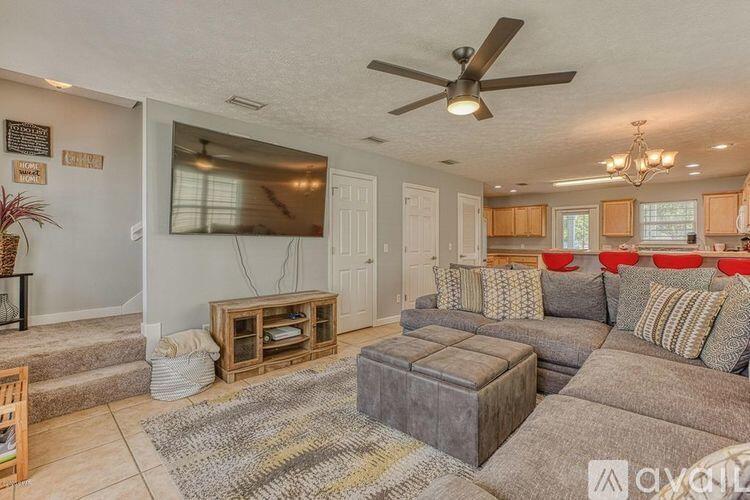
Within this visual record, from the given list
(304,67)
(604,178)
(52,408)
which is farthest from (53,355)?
(604,178)

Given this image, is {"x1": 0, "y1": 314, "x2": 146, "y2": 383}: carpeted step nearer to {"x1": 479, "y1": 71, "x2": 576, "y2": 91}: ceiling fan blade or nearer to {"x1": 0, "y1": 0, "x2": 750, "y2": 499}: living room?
{"x1": 0, "y1": 0, "x2": 750, "y2": 499}: living room

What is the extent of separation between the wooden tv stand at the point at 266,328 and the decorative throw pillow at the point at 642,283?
2.62 meters

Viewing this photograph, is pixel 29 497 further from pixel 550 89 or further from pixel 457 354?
pixel 550 89

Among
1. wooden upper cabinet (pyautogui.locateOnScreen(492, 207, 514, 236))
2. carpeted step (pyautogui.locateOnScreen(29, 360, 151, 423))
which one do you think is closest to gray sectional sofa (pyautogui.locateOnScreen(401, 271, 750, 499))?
carpeted step (pyautogui.locateOnScreen(29, 360, 151, 423))

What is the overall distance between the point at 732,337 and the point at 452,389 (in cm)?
155

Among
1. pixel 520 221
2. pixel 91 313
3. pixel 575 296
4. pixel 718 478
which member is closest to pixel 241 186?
pixel 91 313

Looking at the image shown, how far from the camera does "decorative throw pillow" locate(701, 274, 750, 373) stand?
74.0 inches

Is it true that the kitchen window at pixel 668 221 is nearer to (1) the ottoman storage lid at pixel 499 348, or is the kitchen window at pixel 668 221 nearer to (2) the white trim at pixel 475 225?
(2) the white trim at pixel 475 225

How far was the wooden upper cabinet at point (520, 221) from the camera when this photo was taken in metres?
8.74

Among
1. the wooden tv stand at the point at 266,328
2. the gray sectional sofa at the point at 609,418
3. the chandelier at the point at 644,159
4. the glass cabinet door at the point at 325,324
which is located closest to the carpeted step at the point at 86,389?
the wooden tv stand at the point at 266,328

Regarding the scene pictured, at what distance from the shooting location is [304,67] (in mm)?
2545

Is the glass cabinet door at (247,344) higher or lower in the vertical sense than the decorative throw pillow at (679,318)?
lower

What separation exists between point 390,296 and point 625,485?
423 centimetres

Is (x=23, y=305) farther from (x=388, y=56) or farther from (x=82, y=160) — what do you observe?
(x=388, y=56)
